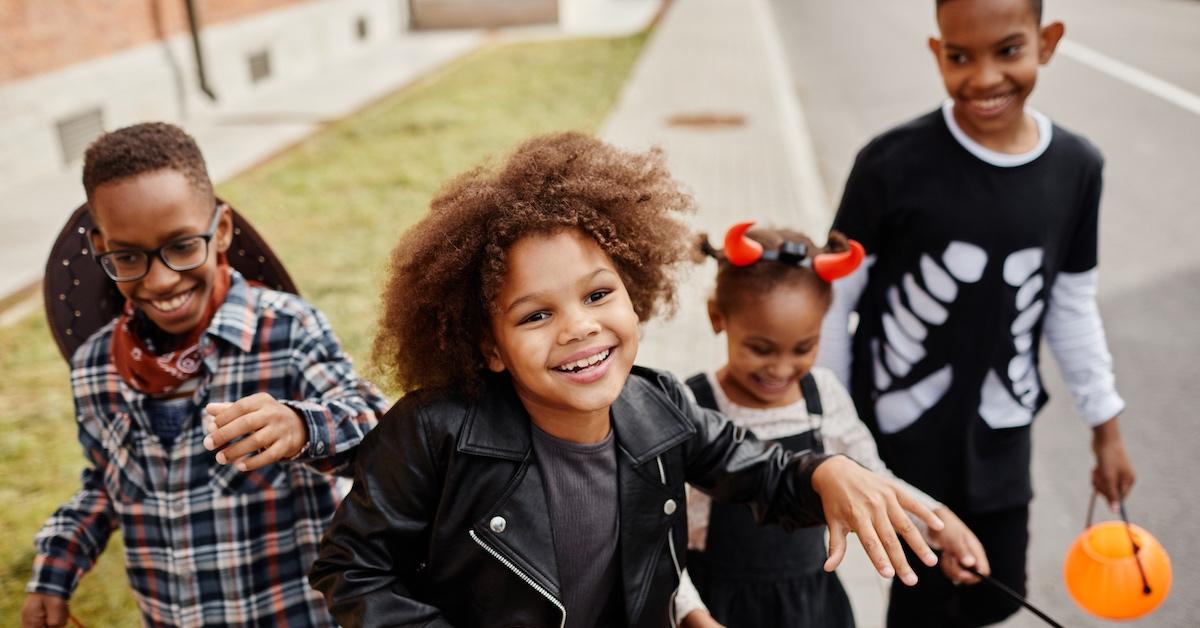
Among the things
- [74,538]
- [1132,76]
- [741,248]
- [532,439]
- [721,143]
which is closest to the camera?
[532,439]

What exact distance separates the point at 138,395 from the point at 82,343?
26cm

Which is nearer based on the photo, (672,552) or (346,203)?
(672,552)

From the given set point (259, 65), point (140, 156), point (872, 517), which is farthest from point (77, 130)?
point (872, 517)

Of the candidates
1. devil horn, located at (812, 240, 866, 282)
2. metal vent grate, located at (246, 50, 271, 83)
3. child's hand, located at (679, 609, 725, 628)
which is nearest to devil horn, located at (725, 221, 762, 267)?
devil horn, located at (812, 240, 866, 282)

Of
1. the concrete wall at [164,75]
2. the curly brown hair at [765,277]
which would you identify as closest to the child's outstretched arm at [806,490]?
the curly brown hair at [765,277]

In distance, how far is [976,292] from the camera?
2287 mm

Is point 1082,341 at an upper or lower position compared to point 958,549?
upper

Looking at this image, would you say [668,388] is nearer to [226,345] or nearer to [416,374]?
[416,374]

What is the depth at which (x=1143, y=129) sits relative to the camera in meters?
9.55

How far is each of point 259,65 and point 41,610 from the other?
443 inches

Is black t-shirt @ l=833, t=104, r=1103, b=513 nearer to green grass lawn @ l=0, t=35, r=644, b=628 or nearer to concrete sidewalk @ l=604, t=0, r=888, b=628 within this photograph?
concrete sidewalk @ l=604, t=0, r=888, b=628

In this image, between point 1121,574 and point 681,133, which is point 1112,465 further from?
point 681,133

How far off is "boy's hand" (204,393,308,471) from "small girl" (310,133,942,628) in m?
0.14

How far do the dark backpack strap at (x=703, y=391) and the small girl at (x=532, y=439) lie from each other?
0.47m
